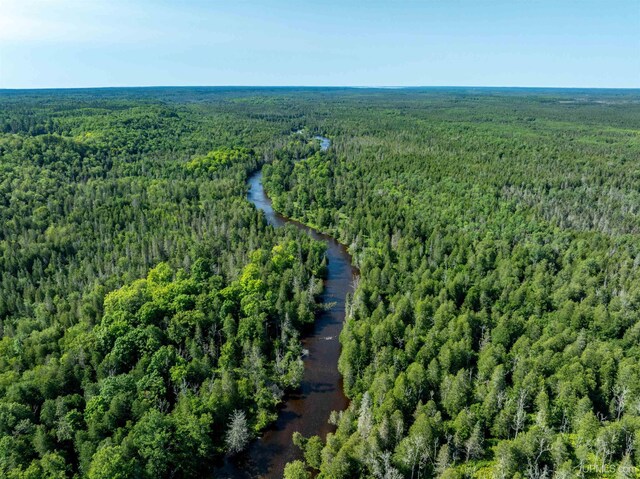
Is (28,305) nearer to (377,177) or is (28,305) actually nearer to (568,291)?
(568,291)

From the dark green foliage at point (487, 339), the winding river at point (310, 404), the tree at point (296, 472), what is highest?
the dark green foliage at point (487, 339)

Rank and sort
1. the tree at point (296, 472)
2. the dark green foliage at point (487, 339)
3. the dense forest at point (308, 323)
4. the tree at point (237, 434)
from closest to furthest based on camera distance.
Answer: the tree at point (296, 472), the dense forest at point (308, 323), the dark green foliage at point (487, 339), the tree at point (237, 434)

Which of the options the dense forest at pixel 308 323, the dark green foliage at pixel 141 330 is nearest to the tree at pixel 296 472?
the dense forest at pixel 308 323

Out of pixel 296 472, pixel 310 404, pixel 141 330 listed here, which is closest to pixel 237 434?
pixel 296 472

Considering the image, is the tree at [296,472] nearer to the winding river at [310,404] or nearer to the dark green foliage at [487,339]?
the dark green foliage at [487,339]

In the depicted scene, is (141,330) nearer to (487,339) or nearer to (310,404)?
(310,404)

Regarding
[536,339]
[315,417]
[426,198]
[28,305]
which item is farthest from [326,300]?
[426,198]

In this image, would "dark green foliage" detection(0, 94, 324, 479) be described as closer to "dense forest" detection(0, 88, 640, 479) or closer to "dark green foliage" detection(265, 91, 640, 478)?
"dense forest" detection(0, 88, 640, 479)

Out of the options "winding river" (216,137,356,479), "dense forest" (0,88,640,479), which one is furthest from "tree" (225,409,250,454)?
"winding river" (216,137,356,479)
